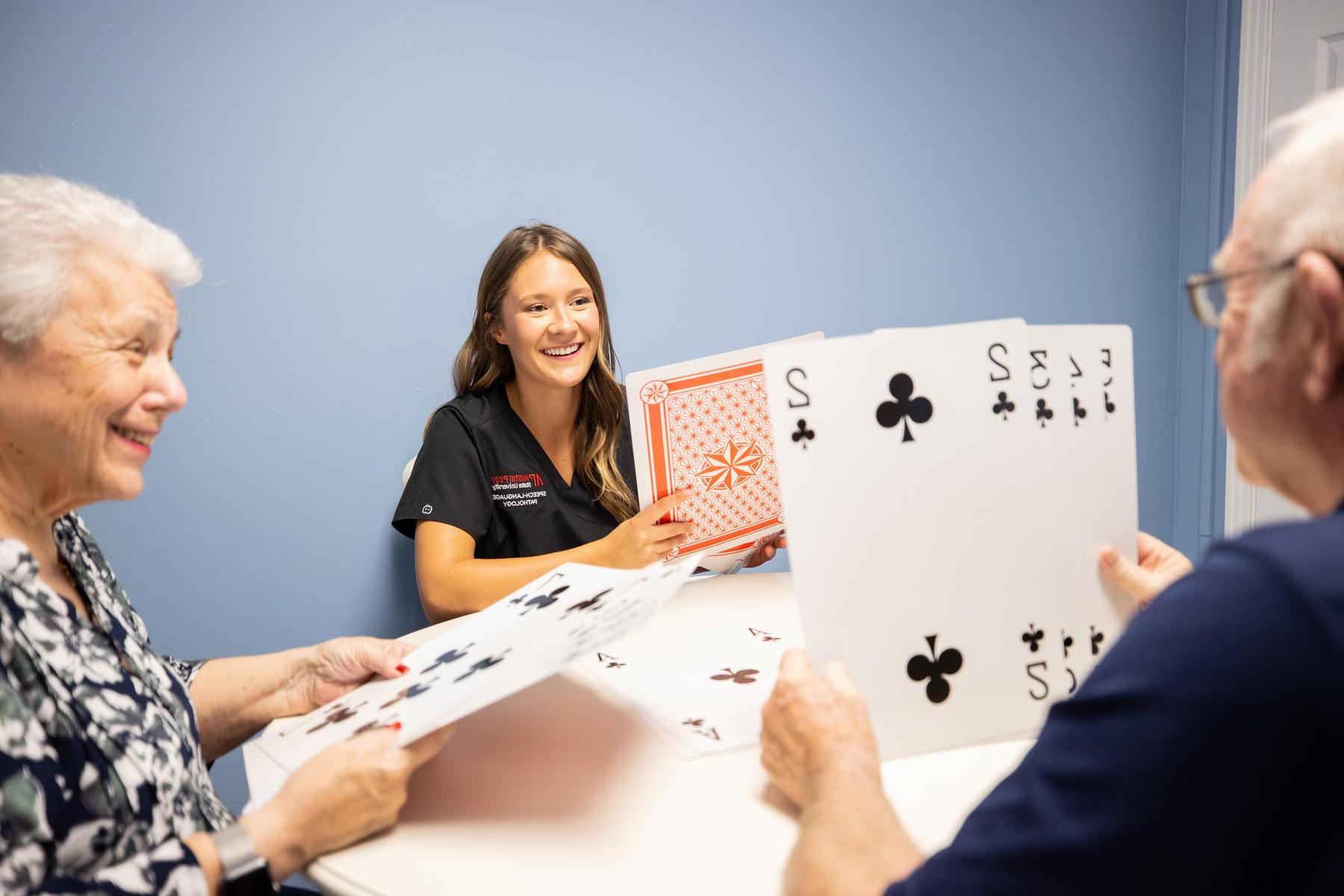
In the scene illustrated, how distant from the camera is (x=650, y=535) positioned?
1934 mm

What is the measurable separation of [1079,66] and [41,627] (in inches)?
146

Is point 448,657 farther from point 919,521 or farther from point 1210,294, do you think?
point 1210,294

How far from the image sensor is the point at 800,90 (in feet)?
10.2

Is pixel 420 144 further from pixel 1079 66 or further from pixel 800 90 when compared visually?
pixel 1079 66

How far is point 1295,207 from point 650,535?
1.38 m

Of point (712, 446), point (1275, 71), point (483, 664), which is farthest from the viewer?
point (1275, 71)

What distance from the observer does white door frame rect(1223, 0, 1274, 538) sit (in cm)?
333

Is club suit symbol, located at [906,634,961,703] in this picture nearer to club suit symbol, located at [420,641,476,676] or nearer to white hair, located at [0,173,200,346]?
club suit symbol, located at [420,641,476,676]

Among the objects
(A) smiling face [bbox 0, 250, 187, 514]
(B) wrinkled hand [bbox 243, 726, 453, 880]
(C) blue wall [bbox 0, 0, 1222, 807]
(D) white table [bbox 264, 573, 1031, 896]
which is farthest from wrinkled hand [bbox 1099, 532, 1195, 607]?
(C) blue wall [bbox 0, 0, 1222, 807]

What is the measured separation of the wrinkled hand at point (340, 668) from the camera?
1.44 meters

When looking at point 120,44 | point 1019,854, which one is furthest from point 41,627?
point 120,44

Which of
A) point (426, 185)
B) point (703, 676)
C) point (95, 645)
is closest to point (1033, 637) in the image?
point (703, 676)

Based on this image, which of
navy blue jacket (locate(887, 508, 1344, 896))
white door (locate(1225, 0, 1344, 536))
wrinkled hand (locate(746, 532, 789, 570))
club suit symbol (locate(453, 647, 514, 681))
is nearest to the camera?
navy blue jacket (locate(887, 508, 1344, 896))

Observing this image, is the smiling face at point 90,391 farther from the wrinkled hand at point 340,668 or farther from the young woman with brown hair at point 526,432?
the young woman with brown hair at point 526,432
